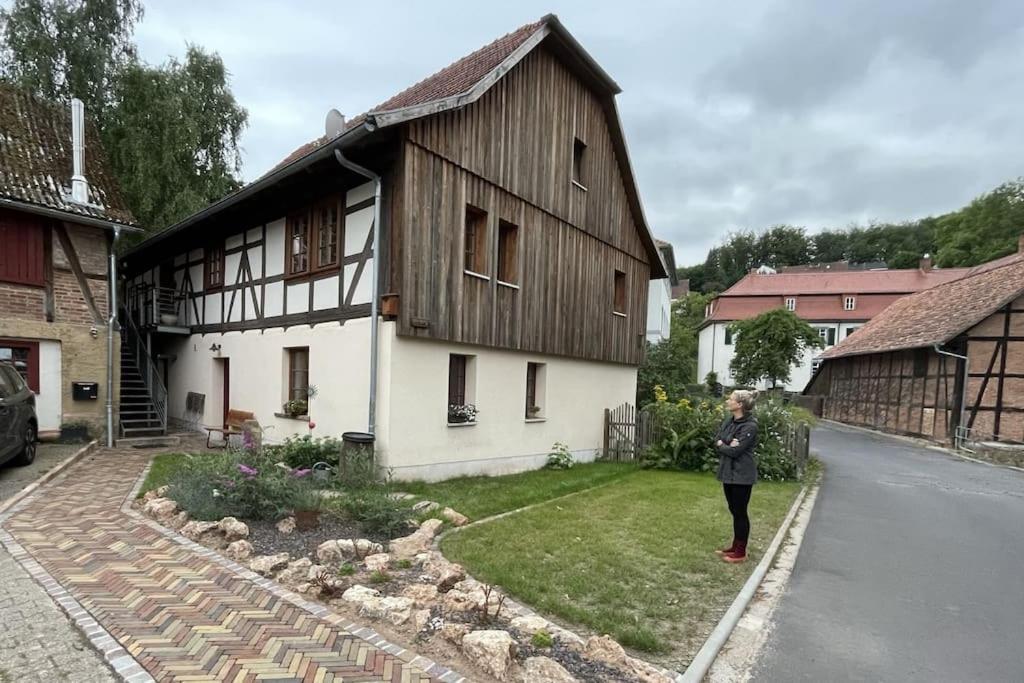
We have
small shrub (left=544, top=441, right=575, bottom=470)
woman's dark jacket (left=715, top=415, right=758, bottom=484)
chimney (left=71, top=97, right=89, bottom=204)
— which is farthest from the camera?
small shrub (left=544, top=441, right=575, bottom=470)

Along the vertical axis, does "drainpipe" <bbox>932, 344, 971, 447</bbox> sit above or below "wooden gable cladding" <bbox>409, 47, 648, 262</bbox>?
below

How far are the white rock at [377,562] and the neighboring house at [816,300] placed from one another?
1632 inches

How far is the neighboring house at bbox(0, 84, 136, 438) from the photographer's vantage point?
10.1m

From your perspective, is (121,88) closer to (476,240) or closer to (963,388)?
(476,240)

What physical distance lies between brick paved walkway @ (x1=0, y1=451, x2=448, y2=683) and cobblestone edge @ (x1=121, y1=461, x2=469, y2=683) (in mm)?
25

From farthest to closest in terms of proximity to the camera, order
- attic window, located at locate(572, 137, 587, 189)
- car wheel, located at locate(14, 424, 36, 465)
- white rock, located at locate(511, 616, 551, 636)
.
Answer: attic window, located at locate(572, 137, 587, 189)
car wheel, located at locate(14, 424, 36, 465)
white rock, located at locate(511, 616, 551, 636)

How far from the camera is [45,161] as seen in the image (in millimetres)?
11086

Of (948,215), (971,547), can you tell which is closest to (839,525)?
(971,547)

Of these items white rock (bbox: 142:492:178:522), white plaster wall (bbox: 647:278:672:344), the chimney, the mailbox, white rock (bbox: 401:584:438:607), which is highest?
the chimney

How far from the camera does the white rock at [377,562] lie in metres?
4.50

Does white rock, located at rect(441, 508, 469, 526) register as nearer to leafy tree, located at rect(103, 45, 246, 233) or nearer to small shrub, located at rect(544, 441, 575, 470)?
small shrub, located at rect(544, 441, 575, 470)

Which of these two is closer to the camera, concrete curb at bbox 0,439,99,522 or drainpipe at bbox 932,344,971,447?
concrete curb at bbox 0,439,99,522

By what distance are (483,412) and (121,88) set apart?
1546cm

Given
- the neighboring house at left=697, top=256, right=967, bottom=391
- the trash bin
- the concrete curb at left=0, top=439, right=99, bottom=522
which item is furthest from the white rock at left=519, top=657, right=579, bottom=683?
the neighboring house at left=697, top=256, right=967, bottom=391
